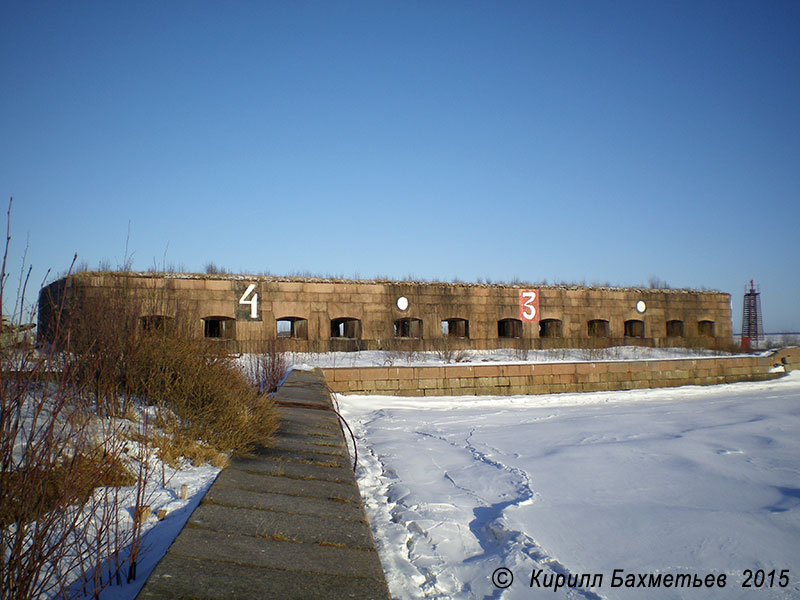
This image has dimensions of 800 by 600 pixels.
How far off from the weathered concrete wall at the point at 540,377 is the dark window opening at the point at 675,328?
589 cm

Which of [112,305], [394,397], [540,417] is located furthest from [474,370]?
[112,305]

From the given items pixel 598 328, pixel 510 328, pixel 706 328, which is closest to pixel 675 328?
pixel 706 328

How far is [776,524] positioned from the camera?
3600 mm

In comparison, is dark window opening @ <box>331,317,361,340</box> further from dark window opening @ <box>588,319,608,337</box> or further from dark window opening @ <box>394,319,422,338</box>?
dark window opening @ <box>588,319,608,337</box>

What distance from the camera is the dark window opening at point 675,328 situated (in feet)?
64.1

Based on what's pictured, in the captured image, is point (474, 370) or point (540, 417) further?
point (474, 370)

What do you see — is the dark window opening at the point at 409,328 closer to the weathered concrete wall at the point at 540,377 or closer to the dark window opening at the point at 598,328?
the weathered concrete wall at the point at 540,377

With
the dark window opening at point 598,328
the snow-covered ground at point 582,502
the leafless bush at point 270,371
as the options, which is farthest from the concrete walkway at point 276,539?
the dark window opening at point 598,328

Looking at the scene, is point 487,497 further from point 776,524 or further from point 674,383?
point 674,383

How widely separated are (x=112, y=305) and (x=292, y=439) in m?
2.42

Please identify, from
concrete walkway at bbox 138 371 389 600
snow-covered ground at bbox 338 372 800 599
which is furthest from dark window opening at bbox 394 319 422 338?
concrete walkway at bbox 138 371 389 600

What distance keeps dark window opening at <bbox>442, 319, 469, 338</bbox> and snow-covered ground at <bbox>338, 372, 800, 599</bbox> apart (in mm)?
9042

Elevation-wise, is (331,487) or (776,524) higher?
(331,487)

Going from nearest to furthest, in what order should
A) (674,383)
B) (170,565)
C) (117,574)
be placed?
(170,565), (117,574), (674,383)
